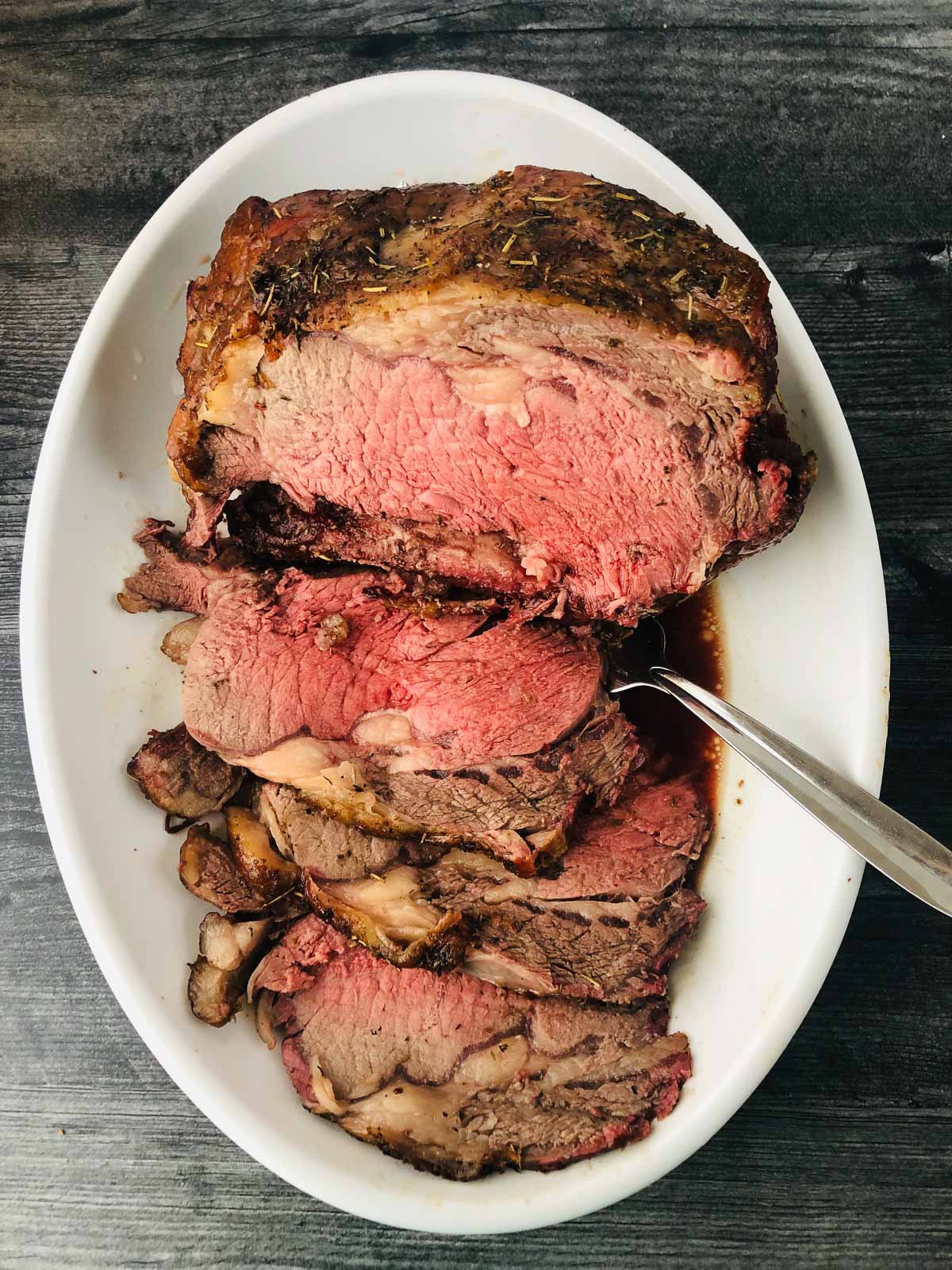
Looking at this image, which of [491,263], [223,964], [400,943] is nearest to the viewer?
[491,263]

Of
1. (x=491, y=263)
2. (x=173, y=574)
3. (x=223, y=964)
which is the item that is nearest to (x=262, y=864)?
(x=223, y=964)

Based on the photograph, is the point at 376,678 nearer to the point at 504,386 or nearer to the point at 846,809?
the point at 504,386

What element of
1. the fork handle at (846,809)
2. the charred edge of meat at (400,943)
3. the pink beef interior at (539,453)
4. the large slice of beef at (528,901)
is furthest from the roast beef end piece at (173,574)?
the fork handle at (846,809)

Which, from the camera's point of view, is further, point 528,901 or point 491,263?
point 528,901

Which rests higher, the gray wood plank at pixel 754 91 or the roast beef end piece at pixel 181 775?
the gray wood plank at pixel 754 91

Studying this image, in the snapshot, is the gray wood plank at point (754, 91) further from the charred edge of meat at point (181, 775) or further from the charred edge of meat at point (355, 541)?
the charred edge of meat at point (181, 775)

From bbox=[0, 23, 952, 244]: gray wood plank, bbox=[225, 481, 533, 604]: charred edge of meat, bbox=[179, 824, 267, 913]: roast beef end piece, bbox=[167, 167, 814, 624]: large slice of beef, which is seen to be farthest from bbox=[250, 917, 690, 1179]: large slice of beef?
bbox=[0, 23, 952, 244]: gray wood plank

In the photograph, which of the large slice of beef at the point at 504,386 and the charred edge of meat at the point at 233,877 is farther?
the charred edge of meat at the point at 233,877

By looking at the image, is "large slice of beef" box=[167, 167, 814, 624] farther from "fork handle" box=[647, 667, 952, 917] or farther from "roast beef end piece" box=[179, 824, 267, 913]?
"roast beef end piece" box=[179, 824, 267, 913]
